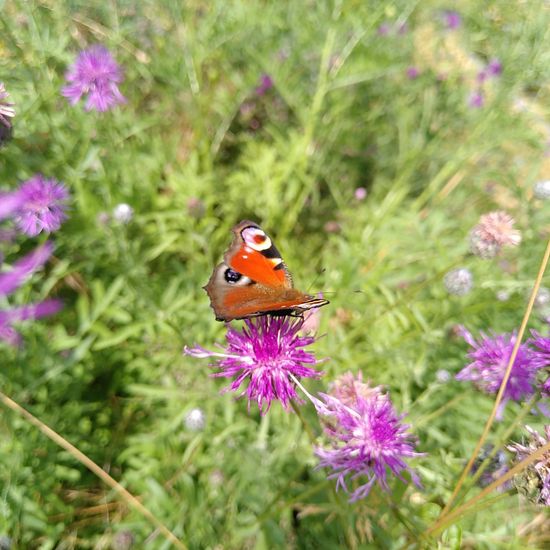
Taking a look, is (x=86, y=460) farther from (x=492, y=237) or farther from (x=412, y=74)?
(x=412, y=74)

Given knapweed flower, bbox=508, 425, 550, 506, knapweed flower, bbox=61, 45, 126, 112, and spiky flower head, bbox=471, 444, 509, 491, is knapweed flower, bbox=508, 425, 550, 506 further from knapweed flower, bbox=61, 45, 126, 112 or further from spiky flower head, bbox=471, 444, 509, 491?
knapweed flower, bbox=61, 45, 126, 112

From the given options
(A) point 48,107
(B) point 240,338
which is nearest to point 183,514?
(B) point 240,338

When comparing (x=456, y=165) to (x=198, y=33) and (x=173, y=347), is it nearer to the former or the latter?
(x=198, y=33)

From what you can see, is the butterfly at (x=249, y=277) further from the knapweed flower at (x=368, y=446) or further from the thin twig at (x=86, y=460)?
the thin twig at (x=86, y=460)

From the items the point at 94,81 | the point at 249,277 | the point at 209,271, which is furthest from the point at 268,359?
the point at 94,81

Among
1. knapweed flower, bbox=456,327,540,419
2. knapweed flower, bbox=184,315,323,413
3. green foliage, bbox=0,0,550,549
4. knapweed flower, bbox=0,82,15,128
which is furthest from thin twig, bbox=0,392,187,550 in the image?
knapweed flower, bbox=456,327,540,419

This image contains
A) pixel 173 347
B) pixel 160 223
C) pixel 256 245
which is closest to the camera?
pixel 256 245

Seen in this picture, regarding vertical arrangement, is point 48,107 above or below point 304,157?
above
